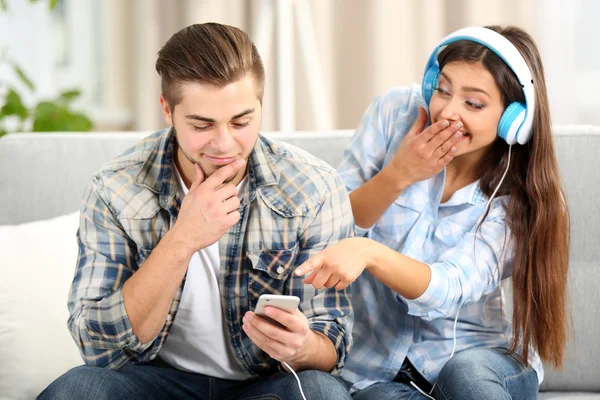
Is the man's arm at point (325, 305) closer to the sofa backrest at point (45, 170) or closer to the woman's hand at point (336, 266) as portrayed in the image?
the woman's hand at point (336, 266)

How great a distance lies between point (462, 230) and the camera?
1629 millimetres

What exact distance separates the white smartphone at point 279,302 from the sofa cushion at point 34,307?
0.54 m

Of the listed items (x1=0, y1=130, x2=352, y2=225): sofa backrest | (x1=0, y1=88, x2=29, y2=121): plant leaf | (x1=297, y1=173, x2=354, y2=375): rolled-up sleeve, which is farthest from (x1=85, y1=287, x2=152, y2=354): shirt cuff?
(x1=0, y1=88, x2=29, y2=121): plant leaf

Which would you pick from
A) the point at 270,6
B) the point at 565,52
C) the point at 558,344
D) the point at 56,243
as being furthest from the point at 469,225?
the point at 270,6

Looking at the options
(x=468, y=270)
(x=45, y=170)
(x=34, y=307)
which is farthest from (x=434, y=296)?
(x=45, y=170)

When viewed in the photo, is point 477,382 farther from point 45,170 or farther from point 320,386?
point 45,170

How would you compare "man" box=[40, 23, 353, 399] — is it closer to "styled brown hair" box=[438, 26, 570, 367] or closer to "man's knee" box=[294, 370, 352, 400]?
"man's knee" box=[294, 370, 352, 400]

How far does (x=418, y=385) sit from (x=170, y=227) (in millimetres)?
624

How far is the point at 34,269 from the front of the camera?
5.37 ft

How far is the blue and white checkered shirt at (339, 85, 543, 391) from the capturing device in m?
1.57

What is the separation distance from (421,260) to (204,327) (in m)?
0.49

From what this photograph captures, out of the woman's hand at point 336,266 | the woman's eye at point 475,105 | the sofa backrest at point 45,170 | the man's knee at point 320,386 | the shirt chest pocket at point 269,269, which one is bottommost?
the man's knee at point 320,386

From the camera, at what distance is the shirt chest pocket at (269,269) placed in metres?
1.47

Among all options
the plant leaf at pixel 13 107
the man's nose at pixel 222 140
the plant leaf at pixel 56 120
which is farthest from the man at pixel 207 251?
the plant leaf at pixel 13 107
